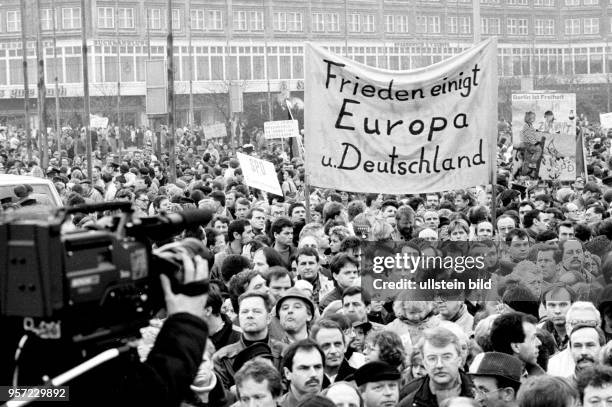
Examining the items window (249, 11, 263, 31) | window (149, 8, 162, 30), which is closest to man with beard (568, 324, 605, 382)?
window (149, 8, 162, 30)

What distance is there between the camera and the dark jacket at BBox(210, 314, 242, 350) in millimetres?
8781

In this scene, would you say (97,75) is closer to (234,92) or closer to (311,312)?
(234,92)

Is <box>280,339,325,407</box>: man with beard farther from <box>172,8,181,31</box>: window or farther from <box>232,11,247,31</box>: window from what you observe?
<box>232,11,247,31</box>: window

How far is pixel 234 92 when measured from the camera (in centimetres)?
4506

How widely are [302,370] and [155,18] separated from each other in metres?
68.2

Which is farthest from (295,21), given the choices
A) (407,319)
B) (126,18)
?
(407,319)

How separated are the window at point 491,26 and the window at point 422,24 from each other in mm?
3325

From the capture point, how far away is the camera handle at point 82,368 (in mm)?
3730

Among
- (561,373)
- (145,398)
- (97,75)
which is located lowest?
(561,373)

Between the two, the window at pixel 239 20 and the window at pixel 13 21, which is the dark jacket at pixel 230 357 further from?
the window at pixel 13 21

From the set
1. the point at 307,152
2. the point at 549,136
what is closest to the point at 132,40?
the point at 549,136

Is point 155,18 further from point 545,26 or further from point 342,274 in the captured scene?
point 342,274

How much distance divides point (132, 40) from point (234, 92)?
29.4m

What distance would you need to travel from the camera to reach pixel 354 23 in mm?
77875
